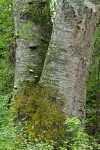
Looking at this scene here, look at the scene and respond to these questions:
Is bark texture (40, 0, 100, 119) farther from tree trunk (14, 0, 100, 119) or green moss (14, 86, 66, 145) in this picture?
green moss (14, 86, 66, 145)

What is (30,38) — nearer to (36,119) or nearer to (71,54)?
(71,54)

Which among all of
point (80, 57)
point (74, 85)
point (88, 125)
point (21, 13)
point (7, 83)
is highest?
point (21, 13)

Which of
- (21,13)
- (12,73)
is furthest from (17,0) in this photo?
(12,73)

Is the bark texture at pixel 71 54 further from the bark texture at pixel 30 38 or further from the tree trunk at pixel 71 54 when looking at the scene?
the bark texture at pixel 30 38

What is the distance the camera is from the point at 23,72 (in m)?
6.39

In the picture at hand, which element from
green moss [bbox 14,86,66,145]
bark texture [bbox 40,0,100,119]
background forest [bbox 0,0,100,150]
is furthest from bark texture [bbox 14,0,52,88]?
bark texture [bbox 40,0,100,119]

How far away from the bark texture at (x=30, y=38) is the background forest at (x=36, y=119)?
31 cm

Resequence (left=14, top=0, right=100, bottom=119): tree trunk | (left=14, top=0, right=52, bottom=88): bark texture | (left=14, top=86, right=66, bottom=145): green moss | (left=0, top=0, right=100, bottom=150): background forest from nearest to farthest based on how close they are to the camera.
→ (left=0, top=0, right=100, bottom=150): background forest → (left=14, top=86, right=66, bottom=145): green moss → (left=14, top=0, right=100, bottom=119): tree trunk → (left=14, top=0, right=52, bottom=88): bark texture

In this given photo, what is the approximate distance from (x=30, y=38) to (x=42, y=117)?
177 centimetres

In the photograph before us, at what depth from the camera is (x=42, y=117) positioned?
5383 mm

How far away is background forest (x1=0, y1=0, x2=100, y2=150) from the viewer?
13.6 ft

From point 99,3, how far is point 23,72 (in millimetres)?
1874

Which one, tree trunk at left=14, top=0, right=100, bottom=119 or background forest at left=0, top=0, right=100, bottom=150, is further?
Answer: tree trunk at left=14, top=0, right=100, bottom=119

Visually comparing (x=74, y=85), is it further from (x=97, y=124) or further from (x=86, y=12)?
(x=97, y=124)
